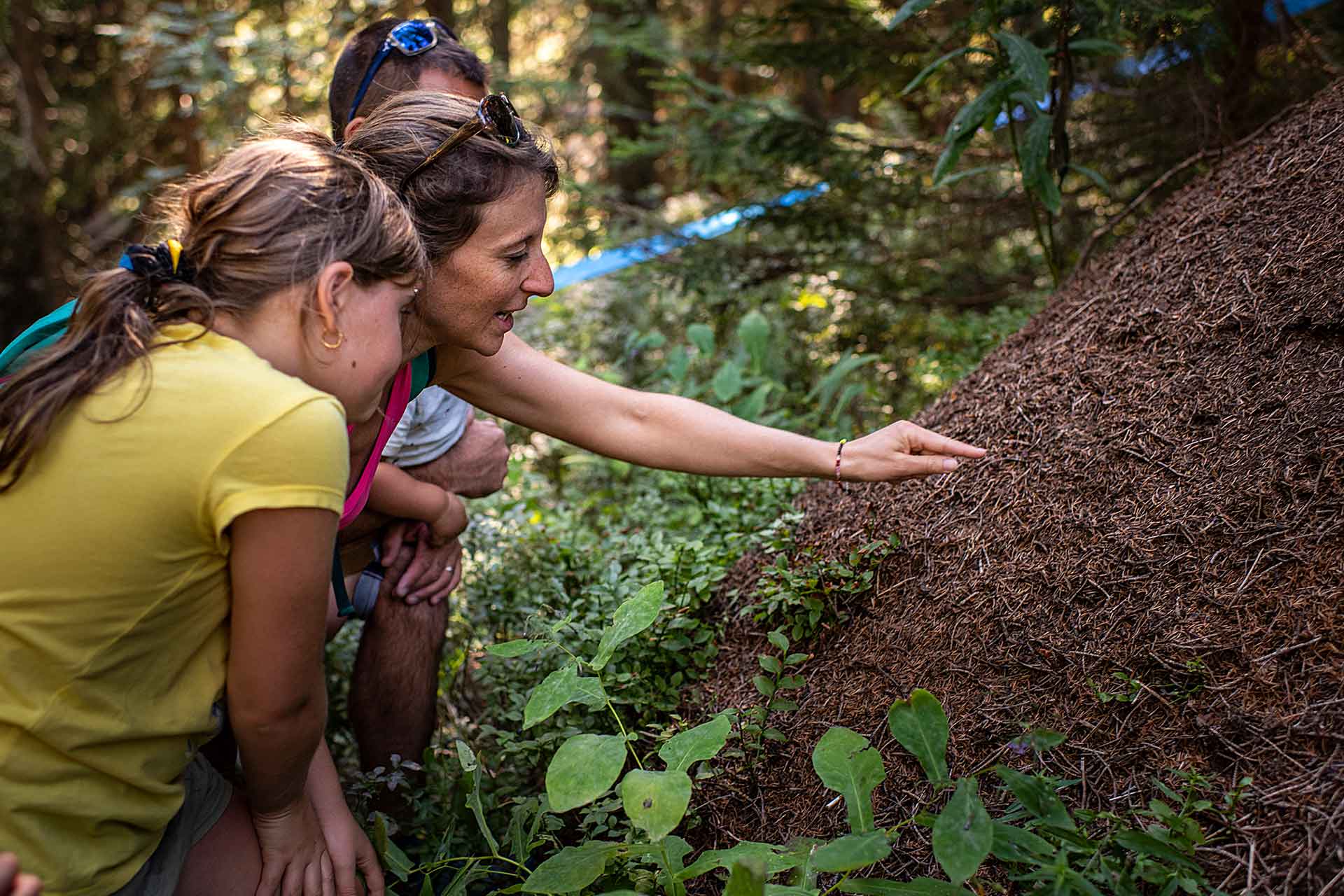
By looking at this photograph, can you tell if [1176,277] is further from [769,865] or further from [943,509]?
[769,865]

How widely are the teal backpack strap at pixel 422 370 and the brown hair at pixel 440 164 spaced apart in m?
0.29

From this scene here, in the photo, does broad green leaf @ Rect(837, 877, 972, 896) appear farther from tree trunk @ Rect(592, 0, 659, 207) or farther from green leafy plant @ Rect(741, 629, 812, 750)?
tree trunk @ Rect(592, 0, 659, 207)

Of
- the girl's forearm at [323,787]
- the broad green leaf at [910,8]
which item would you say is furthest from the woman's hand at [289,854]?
the broad green leaf at [910,8]

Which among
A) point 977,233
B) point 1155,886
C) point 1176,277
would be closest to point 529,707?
point 1155,886

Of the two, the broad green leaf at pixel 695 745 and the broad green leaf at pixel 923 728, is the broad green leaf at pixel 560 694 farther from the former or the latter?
the broad green leaf at pixel 923 728

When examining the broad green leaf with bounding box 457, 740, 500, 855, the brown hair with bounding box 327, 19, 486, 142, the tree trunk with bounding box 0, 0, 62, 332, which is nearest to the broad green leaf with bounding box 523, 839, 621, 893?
the broad green leaf with bounding box 457, 740, 500, 855

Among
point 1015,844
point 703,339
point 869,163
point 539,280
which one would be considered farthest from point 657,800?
point 869,163

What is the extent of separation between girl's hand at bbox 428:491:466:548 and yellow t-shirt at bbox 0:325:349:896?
1.26m

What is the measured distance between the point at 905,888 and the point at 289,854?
45.0 inches

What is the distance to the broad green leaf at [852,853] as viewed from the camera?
1.63 meters

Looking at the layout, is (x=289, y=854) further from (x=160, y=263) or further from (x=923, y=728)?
(x=923, y=728)

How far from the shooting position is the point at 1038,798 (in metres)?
1.65

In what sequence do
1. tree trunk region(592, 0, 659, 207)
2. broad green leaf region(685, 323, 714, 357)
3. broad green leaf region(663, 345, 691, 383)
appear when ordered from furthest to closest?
tree trunk region(592, 0, 659, 207), broad green leaf region(685, 323, 714, 357), broad green leaf region(663, 345, 691, 383)

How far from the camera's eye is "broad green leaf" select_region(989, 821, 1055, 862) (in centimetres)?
158
